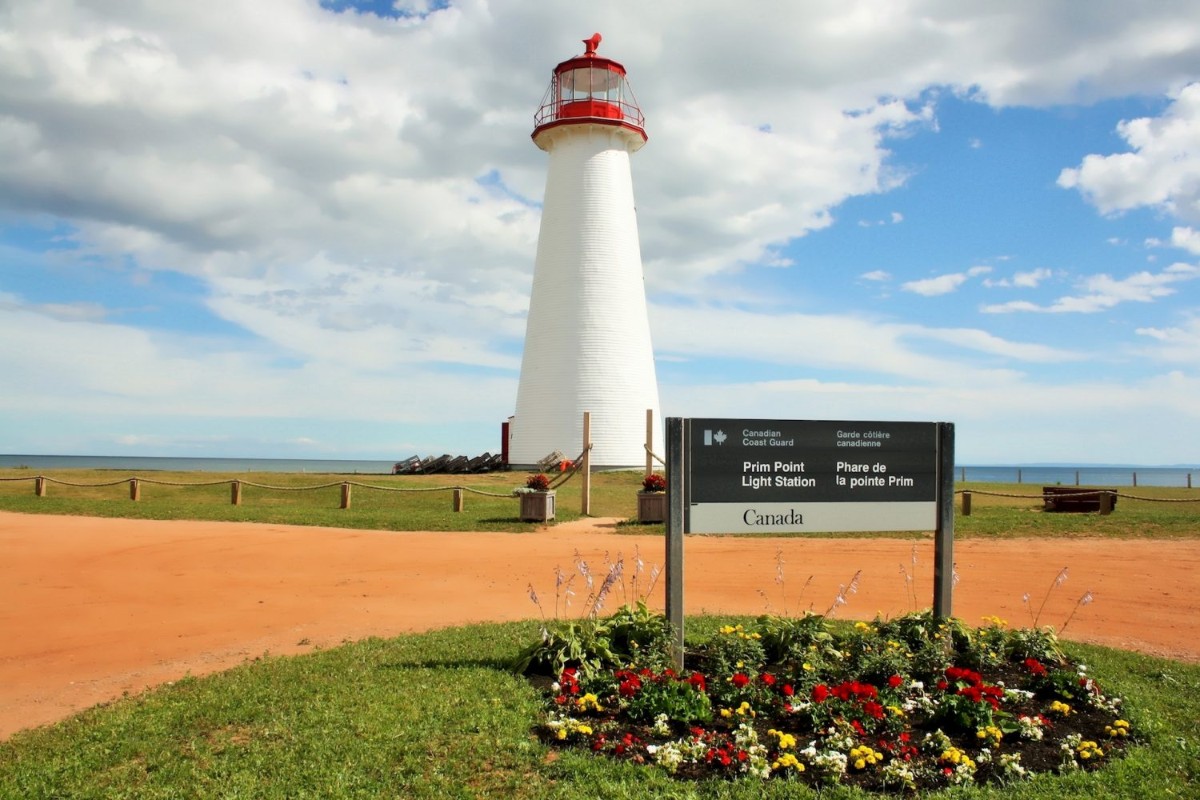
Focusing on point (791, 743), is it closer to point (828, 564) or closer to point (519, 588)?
point (519, 588)

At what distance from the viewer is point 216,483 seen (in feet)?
87.8

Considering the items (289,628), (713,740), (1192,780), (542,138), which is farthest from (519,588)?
(542,138)

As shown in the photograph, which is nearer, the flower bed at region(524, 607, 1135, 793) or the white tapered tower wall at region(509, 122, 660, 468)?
the flower bed at region(524, 607, 1135, 793)

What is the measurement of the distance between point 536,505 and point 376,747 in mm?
13599

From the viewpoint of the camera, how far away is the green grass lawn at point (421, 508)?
18281 millimetres

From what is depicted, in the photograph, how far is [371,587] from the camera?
453 inches

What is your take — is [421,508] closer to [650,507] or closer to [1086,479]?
[650,507]

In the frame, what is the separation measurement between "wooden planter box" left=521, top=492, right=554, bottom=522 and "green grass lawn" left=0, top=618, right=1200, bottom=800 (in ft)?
37.8

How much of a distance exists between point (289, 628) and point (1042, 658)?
7186mm

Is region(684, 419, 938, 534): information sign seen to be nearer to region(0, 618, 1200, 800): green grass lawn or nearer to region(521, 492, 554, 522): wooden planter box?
region(0, 618, 1200, 800): green grass lawn

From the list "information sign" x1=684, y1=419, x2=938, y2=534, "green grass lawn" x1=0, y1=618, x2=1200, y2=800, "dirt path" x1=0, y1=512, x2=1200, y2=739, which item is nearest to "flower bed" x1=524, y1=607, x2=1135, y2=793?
"green grass lawn" x1=0, y1=618, x2=1200, y2=800

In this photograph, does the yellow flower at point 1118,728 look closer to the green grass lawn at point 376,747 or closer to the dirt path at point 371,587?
the green grass lawn at point 376,747

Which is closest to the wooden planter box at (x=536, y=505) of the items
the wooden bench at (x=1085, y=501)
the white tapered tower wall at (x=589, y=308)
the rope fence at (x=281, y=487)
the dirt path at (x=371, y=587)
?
the dirt path at (x=371, y=587)

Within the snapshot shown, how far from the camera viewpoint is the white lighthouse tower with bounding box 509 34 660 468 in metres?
30.9
